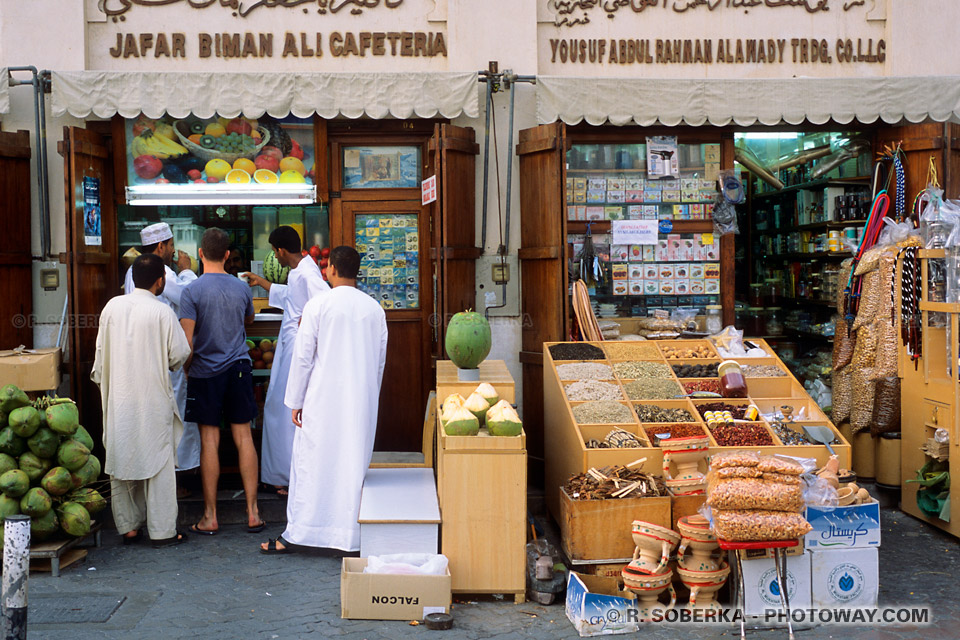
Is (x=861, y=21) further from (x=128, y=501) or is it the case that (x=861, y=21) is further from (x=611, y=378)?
(x=128, y=501)

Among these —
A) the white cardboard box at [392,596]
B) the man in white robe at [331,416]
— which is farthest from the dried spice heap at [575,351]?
the white cardboard box at [392,596]

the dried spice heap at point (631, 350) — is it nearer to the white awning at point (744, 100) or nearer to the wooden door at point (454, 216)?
the wooden door at point (454, 216)

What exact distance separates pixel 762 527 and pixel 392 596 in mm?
1962

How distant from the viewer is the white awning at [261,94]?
6.99 m

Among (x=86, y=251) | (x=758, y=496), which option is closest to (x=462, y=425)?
(x=758, y=496)

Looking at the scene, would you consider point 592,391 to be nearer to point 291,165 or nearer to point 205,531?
point 205,531

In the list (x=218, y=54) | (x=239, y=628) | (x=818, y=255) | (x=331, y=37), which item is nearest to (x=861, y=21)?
(x=818, y=255)

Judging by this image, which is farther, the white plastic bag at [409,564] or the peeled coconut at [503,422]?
the peeled coconut at [503,422]

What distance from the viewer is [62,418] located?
5.79 metres

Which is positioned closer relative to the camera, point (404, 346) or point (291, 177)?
point (291, 177)

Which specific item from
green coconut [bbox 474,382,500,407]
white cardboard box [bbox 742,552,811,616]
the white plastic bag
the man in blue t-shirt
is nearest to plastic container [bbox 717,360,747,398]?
white cardboard box [bbox 742,552,811,616]

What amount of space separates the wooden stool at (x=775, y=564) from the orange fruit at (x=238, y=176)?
4.93 m

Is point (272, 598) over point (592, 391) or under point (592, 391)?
under

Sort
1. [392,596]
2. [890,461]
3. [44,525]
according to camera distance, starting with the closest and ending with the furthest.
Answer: [392,596] → [44,525] → [890,461]
